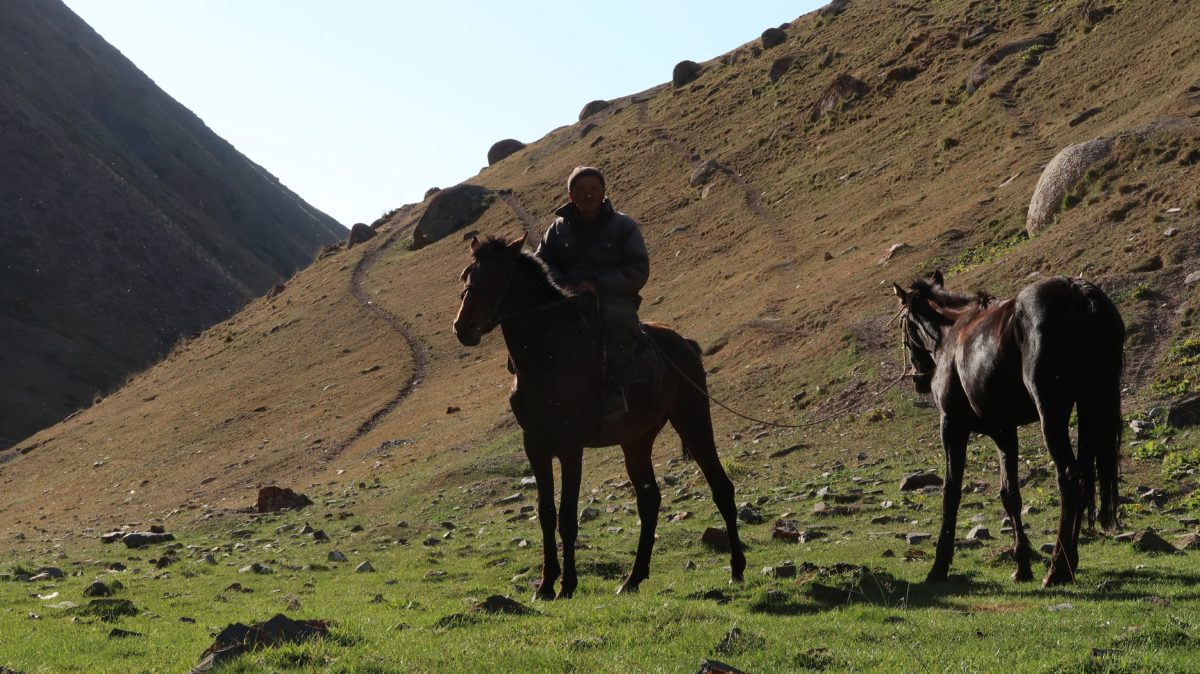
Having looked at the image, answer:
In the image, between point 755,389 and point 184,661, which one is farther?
point 755,389

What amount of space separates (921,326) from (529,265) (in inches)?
173

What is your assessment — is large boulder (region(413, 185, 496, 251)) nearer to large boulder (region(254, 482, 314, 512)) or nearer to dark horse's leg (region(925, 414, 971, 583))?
large boulder (region(254, 482, 314, 512))

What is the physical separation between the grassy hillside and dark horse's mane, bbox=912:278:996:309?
2.66 m

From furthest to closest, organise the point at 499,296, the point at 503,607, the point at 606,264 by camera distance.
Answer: the point at 606,264 < the point at 499,296 < the point at 503,607

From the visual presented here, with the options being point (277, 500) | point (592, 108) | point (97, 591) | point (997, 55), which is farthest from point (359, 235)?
point (97, 591)

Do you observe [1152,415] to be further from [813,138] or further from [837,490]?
[813,138]

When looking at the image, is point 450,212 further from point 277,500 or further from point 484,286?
point 484,286

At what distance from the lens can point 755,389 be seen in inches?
1001

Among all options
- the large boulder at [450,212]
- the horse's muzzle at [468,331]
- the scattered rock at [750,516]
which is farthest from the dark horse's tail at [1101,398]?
the large boulder at [450,212]

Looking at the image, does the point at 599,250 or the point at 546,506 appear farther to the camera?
the point at 599,250

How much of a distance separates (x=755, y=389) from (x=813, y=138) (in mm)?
36998

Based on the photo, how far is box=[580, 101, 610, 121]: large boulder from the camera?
325 feet

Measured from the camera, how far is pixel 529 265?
10.6 m

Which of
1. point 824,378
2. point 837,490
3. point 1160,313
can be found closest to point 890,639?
point 837,490
